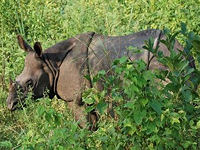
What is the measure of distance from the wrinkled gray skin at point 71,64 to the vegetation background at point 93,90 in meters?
0.23

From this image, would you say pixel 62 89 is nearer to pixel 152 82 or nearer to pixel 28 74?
pixel 28 74

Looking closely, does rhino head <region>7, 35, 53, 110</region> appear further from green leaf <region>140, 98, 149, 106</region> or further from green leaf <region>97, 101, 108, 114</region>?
green leaf <region>140, 98, 149, 106</region>

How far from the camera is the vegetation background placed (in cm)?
555

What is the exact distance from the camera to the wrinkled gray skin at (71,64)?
28.1 ft

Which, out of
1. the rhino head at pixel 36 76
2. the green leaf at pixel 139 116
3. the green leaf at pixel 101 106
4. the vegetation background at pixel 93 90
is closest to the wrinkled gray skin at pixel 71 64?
the rhino head at pixel 36 76

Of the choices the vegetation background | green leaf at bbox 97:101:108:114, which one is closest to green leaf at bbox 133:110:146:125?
the vegetation background

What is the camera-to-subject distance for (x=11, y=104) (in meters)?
8.87

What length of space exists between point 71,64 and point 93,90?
316cm

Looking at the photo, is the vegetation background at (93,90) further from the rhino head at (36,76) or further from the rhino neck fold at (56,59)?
the rhino neck fold at (56,59)

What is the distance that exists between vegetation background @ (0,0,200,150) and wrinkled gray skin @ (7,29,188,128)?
0.74 ft

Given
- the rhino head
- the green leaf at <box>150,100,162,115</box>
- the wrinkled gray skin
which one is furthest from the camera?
the rhino head

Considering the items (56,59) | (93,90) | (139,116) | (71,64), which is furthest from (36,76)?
(139,116)

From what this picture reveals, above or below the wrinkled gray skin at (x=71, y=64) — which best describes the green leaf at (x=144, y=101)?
above

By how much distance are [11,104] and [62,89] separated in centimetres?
62
